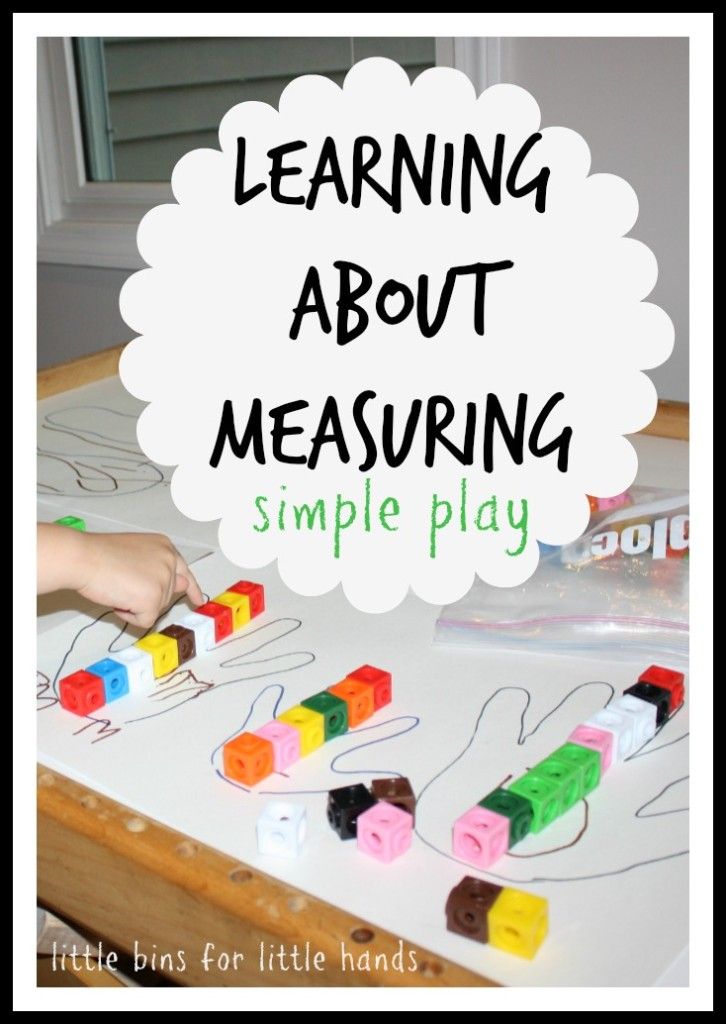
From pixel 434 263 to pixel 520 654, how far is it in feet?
1.03

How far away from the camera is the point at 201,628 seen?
815mm

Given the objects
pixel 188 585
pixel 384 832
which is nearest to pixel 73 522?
pixel 188 585

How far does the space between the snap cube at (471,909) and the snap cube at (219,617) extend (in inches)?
13.2

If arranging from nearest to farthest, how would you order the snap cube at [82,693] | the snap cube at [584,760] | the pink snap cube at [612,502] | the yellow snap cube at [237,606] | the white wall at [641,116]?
the snap cube at [584,760], the snap cube at [82,693], the yellow snap cube at [237,606], the pink snap cube at [612,502], the white wall at [641,116]

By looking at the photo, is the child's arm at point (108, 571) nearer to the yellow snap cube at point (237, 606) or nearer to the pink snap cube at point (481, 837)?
the yellow snap cube at point (237, 606)

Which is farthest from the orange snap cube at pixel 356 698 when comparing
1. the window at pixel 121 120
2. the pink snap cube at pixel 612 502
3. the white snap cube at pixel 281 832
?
the window at pixel 121 120

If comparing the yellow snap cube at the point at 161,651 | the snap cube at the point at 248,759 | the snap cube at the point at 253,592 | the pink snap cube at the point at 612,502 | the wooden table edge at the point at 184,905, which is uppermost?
the pink snap cube at the point at 612,502

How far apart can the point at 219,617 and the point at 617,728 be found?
12.1 inches

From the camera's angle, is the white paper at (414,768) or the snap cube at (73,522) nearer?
the white paper at (414,768)

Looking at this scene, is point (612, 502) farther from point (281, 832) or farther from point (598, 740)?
point (281, 832)

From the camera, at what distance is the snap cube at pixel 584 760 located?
2.08 ft

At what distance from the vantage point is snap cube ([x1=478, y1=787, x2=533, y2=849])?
0.59m

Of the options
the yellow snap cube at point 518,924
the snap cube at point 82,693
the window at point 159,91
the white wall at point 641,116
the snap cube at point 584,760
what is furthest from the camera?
the window at point 159,91

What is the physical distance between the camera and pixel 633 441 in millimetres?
1187
